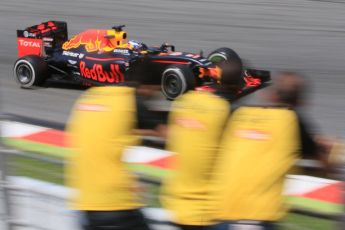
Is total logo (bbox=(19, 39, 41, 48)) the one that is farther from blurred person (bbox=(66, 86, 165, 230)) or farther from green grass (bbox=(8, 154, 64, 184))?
blurred person (bbox=(66, 86, 165, 230))

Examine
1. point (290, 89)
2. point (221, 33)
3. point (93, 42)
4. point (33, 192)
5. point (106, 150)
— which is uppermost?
point (290, 89)

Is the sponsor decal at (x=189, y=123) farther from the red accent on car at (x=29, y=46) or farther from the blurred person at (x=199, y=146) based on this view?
the red accent on car at (x=29, y=46)

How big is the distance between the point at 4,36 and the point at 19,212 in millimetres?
11407

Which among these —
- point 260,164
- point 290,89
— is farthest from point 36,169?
point 290,89

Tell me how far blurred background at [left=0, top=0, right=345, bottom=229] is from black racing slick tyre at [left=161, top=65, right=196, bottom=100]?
29cm

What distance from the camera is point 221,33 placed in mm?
14234

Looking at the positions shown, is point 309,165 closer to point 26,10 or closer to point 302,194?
point 302,194

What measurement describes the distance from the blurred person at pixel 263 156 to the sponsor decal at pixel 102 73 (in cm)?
678

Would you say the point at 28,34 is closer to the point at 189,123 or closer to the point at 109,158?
the point at 109,158

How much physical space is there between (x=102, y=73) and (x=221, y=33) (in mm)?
4743

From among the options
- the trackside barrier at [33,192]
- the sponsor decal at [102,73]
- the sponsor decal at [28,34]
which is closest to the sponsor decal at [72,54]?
the sponsor decal at [102,73]

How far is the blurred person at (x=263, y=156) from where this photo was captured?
3.16 metres

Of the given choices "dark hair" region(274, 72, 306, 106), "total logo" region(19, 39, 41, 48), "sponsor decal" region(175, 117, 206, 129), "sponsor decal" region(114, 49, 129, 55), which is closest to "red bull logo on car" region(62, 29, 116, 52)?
"sponsor decal" region(114, 49, 129, 55)

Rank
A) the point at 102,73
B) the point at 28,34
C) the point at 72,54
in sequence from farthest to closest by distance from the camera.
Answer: the point at 28,34
the point at 72,54
the point at 102,73
